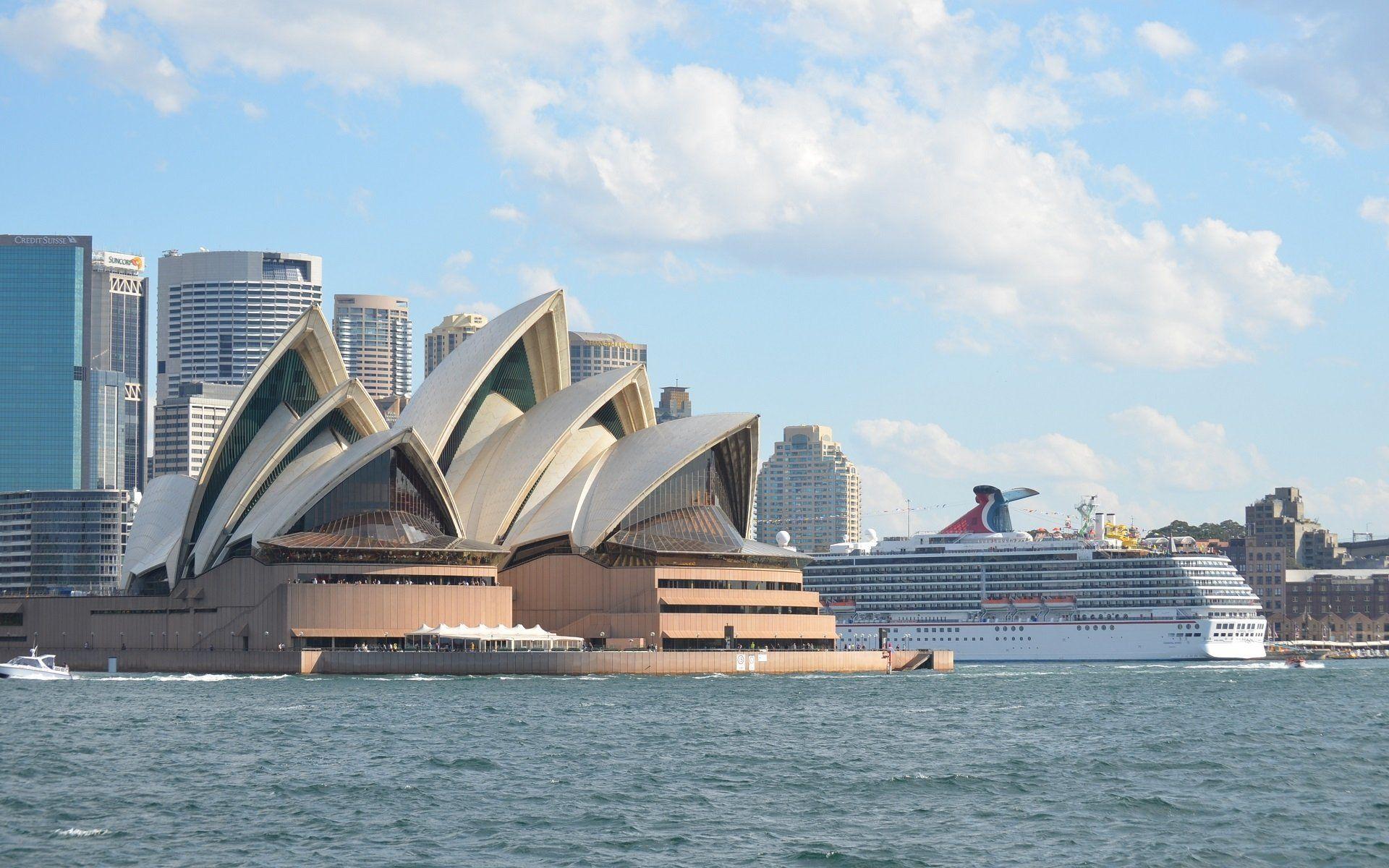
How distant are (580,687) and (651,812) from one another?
3946cm

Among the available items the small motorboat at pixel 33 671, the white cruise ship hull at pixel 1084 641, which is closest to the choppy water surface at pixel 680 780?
the small motorboat at pixel 33 671

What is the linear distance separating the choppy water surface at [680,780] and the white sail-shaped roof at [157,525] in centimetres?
3315

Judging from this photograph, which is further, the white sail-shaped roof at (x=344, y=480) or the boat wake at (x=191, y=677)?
the white sail-shaped roof at (x=344, y=480)

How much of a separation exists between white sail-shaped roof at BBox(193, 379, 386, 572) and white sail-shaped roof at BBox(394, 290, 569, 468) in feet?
7.20

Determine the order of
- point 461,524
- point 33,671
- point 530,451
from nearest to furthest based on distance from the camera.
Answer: point 33,671
point 461,524
point 530,451

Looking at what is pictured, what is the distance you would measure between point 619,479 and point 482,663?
1536 cm

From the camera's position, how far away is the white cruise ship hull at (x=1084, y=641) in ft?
415

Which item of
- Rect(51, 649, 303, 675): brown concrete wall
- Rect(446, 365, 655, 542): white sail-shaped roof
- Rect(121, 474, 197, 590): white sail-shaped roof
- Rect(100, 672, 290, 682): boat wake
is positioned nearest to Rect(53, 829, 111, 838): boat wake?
Rect(100, 672, 290, 682): boat wake

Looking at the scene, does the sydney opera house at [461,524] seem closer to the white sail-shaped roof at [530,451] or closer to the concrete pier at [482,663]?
the white sail-shaped roof at [530,451]

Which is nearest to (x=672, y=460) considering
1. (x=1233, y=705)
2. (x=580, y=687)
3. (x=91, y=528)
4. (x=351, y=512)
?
(x=351, y=512)

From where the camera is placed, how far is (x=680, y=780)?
41.2 metres

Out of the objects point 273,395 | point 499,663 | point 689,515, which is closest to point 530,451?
point 689,515

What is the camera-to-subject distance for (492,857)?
1219 inches

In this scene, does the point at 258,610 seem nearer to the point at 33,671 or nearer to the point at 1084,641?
the point at 33,671
